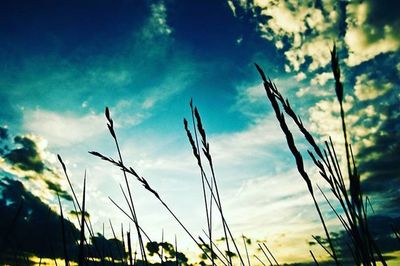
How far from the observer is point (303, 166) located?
149cm

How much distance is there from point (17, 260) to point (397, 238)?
3731 millimetres

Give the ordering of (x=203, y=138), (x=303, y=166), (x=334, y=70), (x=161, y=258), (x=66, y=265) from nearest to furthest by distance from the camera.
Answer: (x=334, y=70)
(x=303, y=166)
(x=66, y=265)
(x=203, y=138)
(x=161, y=258)

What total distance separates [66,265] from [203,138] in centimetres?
131

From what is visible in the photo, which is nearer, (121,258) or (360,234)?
(360,234)

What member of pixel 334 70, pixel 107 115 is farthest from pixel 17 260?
pixel 334 70

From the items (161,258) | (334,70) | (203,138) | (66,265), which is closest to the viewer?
(334,70)

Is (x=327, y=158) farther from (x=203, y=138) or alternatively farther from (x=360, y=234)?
(x=203, y=138)

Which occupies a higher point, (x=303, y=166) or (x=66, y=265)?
(x=303, y=166)

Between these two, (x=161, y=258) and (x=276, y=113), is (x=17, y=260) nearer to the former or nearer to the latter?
(x=161, y=258)

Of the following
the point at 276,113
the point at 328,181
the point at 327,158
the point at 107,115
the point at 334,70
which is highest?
the point at 107,115

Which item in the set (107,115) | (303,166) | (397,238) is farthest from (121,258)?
(397,238)

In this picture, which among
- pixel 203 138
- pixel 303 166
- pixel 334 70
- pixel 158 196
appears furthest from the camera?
pixel 203 138

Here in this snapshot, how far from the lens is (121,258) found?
10.1ft

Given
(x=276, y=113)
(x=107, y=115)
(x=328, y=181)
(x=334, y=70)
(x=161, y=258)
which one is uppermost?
(x=107, y=115)
